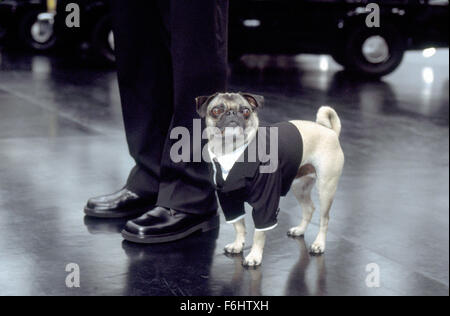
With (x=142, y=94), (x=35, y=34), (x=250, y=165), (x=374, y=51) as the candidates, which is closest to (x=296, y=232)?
(x=250, y=165)

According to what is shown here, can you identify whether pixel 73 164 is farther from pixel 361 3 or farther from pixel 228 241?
pixel 361 3

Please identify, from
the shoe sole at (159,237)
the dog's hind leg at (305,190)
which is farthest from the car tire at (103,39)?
the dog's hind leg at (305,190)

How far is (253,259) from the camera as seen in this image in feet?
7.98

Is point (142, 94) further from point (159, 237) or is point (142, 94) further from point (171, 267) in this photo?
point (171, 267)

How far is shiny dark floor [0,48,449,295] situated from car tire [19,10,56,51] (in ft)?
12.2

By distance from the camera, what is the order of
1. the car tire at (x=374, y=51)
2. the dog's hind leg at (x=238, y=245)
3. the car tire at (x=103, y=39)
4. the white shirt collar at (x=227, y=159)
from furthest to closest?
1. the car tire at (x=103, y=39)
2. the car tire at (x=374, y=51)
3. the dog's hind leg at (x=238, y=245)
4. the white shirt collar at (x=227, y=159)

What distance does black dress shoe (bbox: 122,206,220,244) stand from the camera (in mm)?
2711

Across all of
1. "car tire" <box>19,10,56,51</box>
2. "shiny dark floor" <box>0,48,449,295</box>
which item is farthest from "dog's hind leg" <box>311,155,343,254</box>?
"car tire" <box>19,10,56,51</box>

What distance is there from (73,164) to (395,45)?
5497 mm

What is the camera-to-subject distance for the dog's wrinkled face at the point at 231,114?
208 centimetres

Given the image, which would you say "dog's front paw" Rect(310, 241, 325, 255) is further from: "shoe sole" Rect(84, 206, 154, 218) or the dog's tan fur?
"shoe sole" Rect(84, 206, 154, 218)

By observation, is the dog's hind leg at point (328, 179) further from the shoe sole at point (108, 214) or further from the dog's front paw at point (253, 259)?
the shoe sole at point (108, 214)

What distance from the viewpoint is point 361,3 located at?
27.3 feet

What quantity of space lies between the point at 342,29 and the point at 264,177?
654 cm
